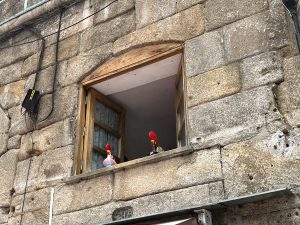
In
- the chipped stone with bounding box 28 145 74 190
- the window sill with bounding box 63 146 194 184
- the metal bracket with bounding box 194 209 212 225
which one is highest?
the chipped stone with bounding box 28 145 74 190

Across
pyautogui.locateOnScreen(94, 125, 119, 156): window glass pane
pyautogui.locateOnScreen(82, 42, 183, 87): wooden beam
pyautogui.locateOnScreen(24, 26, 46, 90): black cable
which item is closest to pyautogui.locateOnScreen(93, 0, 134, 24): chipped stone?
pyautogui.locateOnScreen(82, 42, 183, 87): wooden beam

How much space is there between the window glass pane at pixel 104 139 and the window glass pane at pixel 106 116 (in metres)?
0.12

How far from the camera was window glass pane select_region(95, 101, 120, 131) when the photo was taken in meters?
5.39

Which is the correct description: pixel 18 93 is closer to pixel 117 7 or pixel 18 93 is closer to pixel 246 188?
pixel 117 7

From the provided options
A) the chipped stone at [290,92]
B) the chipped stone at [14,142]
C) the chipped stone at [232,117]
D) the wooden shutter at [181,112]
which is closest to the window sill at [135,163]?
the chipped stone at [232,117]

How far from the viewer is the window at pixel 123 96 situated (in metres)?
4.90

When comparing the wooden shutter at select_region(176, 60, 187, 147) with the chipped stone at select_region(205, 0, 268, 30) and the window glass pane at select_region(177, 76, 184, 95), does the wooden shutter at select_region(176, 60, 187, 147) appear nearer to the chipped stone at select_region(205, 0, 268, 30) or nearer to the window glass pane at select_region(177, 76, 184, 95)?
Answer: the window glass pane at select_region(177, 76, 184, 95)

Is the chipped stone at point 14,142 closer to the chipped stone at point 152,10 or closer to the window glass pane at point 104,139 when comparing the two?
the window glass pane at point 104,139

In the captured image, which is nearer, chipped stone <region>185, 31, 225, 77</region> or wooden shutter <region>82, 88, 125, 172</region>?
chipped stone <region>185, 31, 225, 77</region>

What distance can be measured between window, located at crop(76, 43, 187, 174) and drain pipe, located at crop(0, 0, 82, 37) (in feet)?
4.13

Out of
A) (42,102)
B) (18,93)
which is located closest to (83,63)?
(42,102)

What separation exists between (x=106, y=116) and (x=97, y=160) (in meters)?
0.61

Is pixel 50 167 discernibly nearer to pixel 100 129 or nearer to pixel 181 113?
pixel 100 129

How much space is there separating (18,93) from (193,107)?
8.51ft
